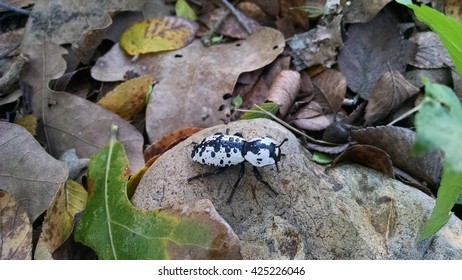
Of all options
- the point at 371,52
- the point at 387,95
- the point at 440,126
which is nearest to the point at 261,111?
the point at 387,95

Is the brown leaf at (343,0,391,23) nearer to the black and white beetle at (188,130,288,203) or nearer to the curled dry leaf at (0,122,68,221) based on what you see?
the black and white beetle at (188,130,288,203)

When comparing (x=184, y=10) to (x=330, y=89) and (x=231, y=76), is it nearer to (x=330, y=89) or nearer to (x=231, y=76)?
(x=231, y=76)

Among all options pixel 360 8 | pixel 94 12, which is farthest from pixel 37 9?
pixel 360 8

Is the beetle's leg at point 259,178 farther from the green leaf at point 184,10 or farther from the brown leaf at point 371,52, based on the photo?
the green leaf at point 184,10

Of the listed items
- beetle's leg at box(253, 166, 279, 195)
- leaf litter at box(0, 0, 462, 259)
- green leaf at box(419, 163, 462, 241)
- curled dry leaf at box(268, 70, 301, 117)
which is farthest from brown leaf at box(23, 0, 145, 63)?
green leaf at box(419, 163, 462, 241)

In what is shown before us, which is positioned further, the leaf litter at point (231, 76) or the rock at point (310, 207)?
the leaf litter at point (231, 76)

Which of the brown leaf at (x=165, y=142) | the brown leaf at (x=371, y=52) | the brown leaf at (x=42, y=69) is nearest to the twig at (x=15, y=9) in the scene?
the brown leaf at (x=42, y=69)

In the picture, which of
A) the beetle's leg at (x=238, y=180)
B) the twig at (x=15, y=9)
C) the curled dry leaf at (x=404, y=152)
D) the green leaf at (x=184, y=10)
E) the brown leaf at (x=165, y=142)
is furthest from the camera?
the green leaf at (x=184, y=10)

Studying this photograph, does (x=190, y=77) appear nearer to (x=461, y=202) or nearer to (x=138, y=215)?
(x=138, y=215)
